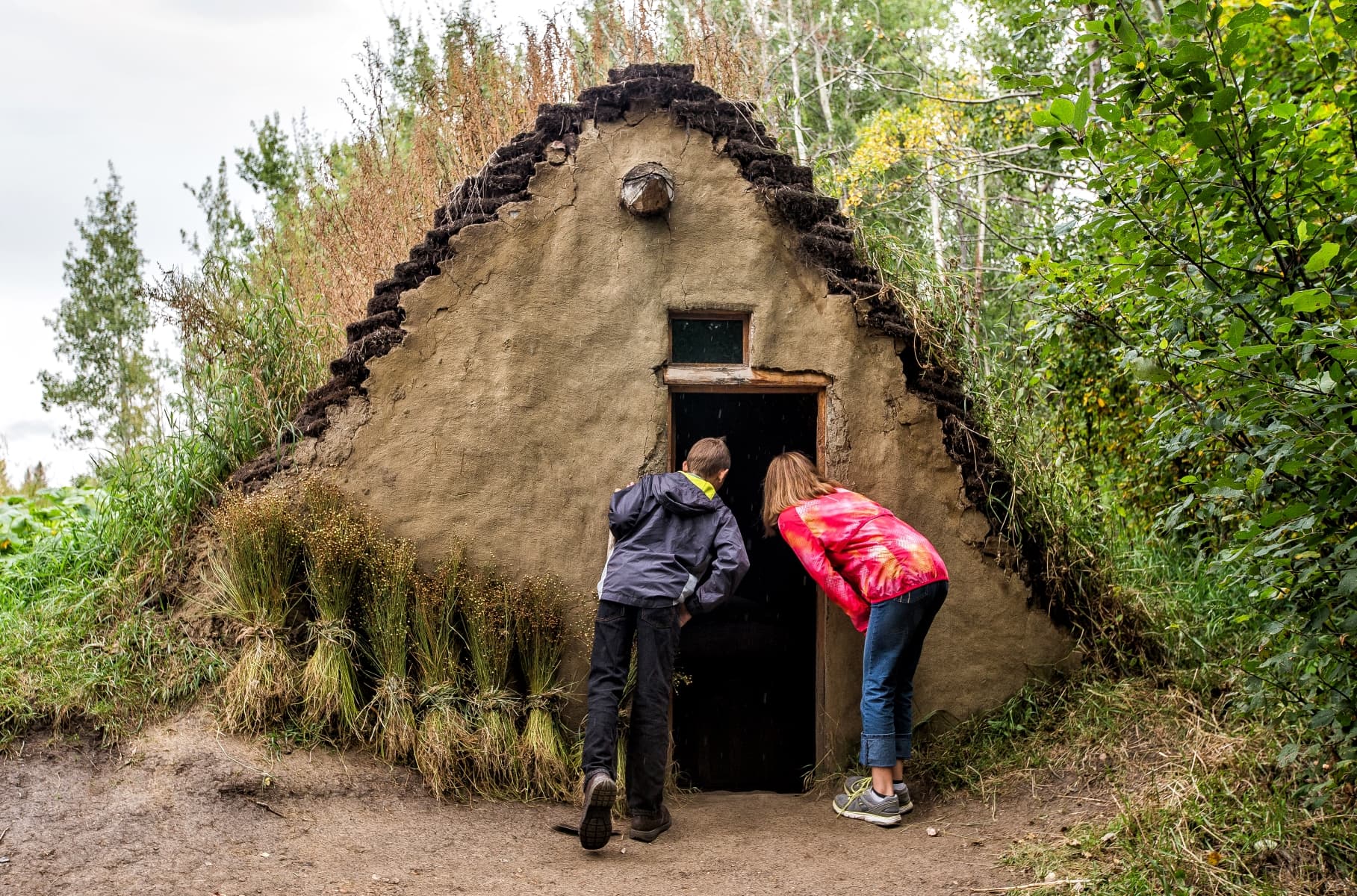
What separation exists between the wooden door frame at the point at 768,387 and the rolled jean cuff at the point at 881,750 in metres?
0.69

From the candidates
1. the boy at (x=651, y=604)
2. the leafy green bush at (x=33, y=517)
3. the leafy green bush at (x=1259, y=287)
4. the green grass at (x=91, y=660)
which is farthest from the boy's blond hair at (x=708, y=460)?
the leafy green bush at (x=33, y=517)

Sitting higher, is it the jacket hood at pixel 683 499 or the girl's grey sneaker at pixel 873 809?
the jacket hood at pixel 683 499

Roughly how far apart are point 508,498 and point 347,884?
2169mm

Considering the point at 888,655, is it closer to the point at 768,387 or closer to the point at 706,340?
the point at 768,387

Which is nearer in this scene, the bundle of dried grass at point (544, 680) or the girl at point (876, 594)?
the girl at point (876, 594)

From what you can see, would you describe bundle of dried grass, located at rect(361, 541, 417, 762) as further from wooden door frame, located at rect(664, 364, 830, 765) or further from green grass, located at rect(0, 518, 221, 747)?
wooden door frame, located at rect(664, 364, 830, 765)

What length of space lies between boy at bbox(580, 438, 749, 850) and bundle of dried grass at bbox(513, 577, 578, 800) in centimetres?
45

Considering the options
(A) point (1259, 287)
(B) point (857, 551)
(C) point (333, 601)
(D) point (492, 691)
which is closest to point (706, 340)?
(B) point (857, 551)

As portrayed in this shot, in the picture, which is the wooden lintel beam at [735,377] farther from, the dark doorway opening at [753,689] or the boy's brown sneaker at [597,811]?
the boy's brown sneaker at [597,811]

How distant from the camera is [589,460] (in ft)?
19.2

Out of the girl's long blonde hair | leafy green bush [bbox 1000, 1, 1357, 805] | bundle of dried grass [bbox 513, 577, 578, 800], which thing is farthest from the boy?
leafy green bush [bbox 1000, 1, 1357, 805]

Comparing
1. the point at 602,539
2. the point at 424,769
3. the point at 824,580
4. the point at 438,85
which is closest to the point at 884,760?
Result: the point at 824,580

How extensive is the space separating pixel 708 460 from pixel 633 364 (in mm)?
853

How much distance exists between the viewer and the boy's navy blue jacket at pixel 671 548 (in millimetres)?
5094
